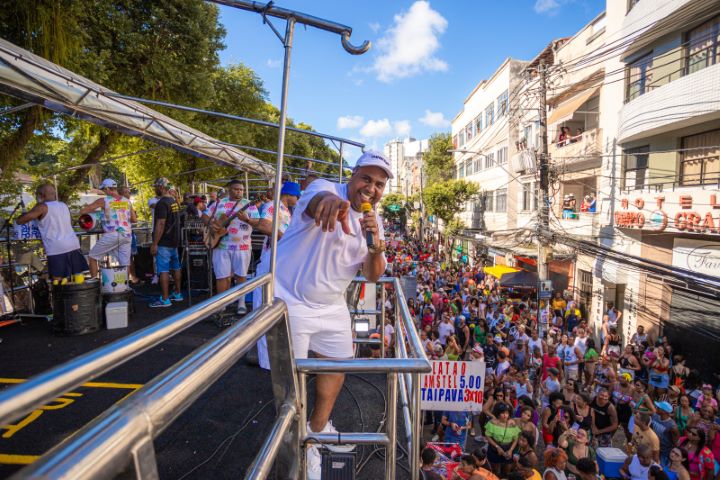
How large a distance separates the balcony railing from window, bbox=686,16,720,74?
455 centimetres

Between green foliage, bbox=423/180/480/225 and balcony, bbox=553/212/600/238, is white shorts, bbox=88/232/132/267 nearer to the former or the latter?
balcony, bbox=553/212/600/238

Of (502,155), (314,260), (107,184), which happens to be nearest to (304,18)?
(314,260)

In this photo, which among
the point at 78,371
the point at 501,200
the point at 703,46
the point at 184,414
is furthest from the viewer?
the point at 501,200

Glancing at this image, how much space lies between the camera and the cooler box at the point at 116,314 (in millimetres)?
5660

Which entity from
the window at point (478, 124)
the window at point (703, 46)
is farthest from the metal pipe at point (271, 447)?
the window at point (478, 124)

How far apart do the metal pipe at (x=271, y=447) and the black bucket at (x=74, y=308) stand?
16.1 feet

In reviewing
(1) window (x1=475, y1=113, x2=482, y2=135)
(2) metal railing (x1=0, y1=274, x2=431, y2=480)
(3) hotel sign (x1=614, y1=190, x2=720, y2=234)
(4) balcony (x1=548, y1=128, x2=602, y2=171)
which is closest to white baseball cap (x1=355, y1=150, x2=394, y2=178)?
(2) metal railing (x1=0, y1=274, x2=431, y2=480)

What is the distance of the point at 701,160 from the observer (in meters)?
12.5

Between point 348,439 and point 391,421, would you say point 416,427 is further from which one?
point 348,439

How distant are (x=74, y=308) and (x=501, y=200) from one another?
2558 cm

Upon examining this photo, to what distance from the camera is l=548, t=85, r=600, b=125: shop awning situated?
17523 mm

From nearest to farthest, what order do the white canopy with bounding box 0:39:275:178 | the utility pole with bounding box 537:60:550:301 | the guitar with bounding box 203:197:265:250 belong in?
1. the white canopy with bounding box 0:39:275:178
2. the guitar with bounding box 203:197:265:250
3. the utility pole with bounding box 537:60:550:301

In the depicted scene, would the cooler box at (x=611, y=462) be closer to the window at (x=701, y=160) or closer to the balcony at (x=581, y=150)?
the window at (x=701, y=160)

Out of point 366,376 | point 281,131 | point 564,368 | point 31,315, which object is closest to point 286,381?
point 281,131
